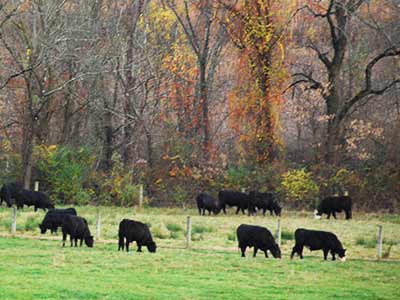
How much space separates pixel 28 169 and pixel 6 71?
7307 millimetres

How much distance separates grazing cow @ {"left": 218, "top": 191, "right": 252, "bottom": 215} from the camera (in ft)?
145

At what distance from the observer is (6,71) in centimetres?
5178

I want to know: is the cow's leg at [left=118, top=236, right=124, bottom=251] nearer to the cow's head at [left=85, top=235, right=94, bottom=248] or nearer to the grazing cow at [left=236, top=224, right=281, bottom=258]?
the cow's head at [left=85, top=235, right=94, bottom=248]

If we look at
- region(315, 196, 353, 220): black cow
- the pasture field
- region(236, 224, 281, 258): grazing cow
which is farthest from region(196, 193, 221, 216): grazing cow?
region(236, 224, 281, 258): grazing cow

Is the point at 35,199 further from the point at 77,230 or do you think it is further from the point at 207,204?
the point at 77,230

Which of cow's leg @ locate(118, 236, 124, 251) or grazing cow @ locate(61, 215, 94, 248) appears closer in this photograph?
cow's leg @ locate(118, 236, 124, 251)

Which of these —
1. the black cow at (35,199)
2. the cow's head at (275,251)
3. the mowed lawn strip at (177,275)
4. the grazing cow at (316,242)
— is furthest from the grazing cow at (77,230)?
the black cow at (35,199)

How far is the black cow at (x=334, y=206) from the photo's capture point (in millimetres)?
42531

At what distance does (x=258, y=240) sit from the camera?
1071 inches

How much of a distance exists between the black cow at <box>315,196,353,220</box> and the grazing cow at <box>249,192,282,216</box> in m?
→ 1.91

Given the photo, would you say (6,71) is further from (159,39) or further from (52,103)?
(159,39)

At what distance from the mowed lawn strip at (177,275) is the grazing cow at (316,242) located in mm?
376

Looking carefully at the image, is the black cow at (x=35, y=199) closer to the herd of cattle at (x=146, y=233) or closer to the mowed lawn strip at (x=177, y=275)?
the herd of cattle at (x=146, y=233)

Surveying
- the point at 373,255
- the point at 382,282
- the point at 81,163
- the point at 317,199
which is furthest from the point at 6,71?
the point at 382,282
